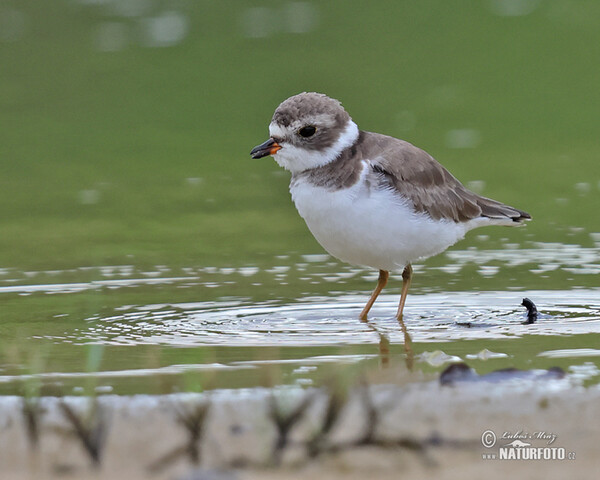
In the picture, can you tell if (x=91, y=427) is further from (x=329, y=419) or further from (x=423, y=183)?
(x=423, y=183)

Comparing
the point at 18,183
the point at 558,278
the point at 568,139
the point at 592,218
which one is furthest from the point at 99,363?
the point at 568,139

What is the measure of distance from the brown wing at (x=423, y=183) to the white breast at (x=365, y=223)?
0.30 feet

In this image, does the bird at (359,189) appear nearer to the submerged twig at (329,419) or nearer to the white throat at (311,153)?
the white throat at (311,153)

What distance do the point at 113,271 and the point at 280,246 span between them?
1363mm

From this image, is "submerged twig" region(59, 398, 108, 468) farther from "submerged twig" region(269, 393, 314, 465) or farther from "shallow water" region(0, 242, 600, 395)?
"submerged twig" region(269, 393, 314, 465)

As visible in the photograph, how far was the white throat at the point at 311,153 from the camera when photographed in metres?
7.58

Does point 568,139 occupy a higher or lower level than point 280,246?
higher

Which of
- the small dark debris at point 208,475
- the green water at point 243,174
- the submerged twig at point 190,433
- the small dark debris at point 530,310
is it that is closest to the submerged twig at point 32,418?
the green water at point 243,174

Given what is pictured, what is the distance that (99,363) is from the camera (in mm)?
6438

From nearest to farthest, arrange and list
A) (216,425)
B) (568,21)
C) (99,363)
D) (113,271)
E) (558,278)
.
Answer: (216,425)
(99,363)
(558,278)
(113,271)
(568,21)

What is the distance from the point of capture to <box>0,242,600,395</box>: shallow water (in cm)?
615

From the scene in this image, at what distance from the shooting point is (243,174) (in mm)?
12664

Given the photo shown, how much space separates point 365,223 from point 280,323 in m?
0.75

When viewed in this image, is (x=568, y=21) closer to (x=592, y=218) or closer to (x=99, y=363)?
(x=592, y=218)
